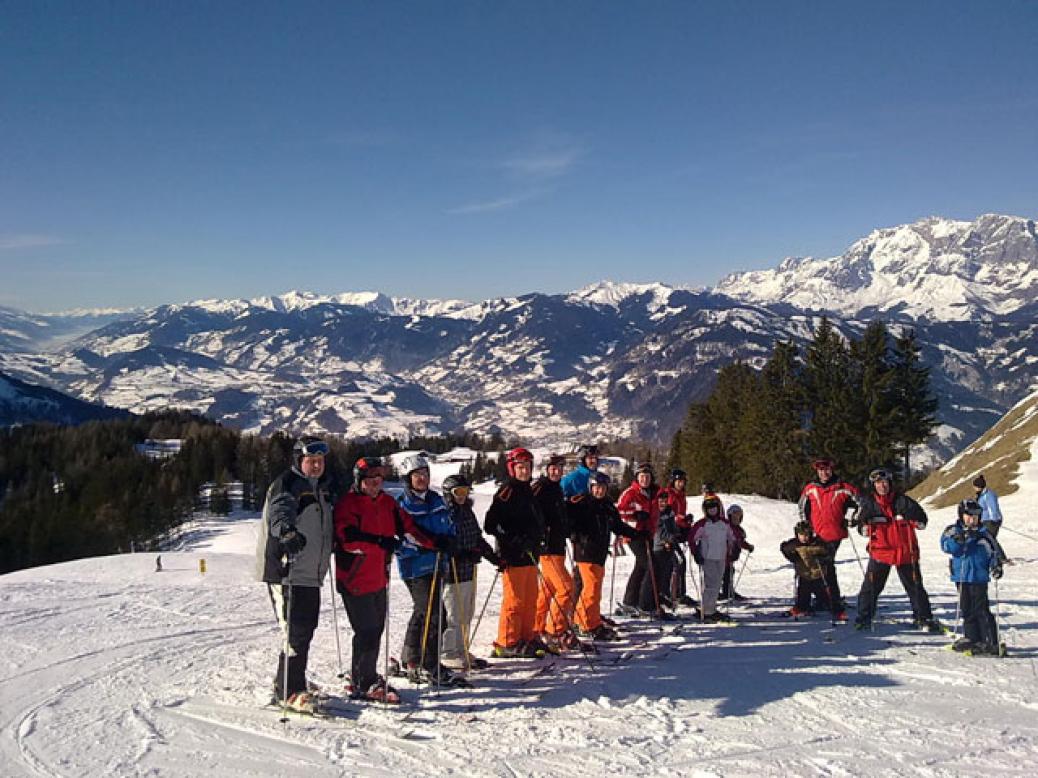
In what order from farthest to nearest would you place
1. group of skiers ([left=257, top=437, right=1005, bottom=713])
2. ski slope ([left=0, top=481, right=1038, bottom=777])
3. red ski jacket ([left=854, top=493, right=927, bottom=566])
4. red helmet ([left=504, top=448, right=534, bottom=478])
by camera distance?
red ski jacket ([left=854, top=493, right=927, bottom=566]) < red helmet ([left=504, top=448, right=534, bottom=478]) < group of skiers ([left=257, top=437, right=1005, bottom=713]) < ski slope ([left=0, top=481, right=1038, bottom=777])

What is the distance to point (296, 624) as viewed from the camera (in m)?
7.02

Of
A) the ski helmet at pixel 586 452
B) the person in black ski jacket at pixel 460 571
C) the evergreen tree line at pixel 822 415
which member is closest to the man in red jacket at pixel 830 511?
the ski helmet at pixel 586 452

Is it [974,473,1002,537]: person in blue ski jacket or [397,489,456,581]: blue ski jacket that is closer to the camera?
[397,489,456,581]: blue ski jacket

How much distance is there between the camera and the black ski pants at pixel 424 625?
26.0 ft

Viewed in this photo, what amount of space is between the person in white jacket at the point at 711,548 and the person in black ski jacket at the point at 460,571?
4273mm

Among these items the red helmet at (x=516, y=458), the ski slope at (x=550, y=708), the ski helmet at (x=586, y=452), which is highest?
the ski helmet at (x=586, y=452)

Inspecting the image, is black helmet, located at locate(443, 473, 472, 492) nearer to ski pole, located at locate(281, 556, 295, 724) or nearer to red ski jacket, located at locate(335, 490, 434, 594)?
red ski jacket, located at locate(335, 490, 434, 594)

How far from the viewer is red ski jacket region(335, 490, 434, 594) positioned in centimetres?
718

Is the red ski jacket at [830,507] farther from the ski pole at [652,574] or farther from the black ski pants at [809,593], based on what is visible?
the ski pole at [652,574]

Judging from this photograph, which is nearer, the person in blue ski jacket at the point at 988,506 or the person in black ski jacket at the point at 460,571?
the person in black ski jacket at the point at 460,571

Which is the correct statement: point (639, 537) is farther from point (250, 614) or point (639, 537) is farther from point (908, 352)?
point (908, 352)

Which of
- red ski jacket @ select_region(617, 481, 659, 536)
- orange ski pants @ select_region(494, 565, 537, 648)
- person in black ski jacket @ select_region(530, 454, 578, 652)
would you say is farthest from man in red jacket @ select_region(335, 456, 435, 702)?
red ski jacket @ select_region(617, 481, 659, 536)

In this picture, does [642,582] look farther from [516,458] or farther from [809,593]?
[516,458]

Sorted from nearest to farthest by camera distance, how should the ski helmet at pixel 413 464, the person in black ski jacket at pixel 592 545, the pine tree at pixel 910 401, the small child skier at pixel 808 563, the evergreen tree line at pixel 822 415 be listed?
the ski helmet at pixel 413 464 < the person in black ski jacket at pixel 592 545 < the small child skier at pixel 808 563 < the pine tree at pixel 910 401 < the evergreen tree line at pixel 822 415
